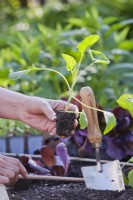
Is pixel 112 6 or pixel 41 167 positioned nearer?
pixel 41 167

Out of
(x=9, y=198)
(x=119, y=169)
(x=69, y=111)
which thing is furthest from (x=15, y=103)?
(x=119, y=169)

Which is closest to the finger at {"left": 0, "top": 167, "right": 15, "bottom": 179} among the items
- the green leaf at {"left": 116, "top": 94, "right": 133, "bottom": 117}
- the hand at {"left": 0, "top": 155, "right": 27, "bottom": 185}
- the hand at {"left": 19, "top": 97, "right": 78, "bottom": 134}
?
the hand at {"left": 0, "top": 155, "right": 27, "bottom": 185}

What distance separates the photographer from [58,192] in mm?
2254

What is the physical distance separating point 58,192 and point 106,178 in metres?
0.20

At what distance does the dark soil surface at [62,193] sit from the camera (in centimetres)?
218

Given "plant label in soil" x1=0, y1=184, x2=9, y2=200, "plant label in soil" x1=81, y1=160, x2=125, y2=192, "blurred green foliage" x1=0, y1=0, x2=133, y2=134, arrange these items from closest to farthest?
"plant label in soil" x1=0, y1=184, x2=9, y2=200 → "plant label in soil" x1=81, y1=160, x2=125, y2=192 → "blurred green foliage" x1=0, y1=0, x2=133, y2=134

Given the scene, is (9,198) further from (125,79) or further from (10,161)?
(125,79)

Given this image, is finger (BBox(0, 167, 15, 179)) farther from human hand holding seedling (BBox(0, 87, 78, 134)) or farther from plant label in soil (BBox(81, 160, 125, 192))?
plant label in soil (BBox(81, 160, 125, 192))

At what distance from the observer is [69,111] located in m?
2.11

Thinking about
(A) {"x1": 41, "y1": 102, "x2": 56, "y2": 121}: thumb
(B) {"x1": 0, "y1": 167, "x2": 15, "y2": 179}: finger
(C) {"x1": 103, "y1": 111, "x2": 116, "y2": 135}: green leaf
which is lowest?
(B) {"x1": 0, "y1": 167, "x2": 15, "y2": 179}: finger

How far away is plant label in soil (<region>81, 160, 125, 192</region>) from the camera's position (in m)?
2.28

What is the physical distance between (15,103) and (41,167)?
510 mm

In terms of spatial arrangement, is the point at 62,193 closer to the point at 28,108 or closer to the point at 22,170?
the point at 22,170

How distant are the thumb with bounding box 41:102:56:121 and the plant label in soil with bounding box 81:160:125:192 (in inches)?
15.3
